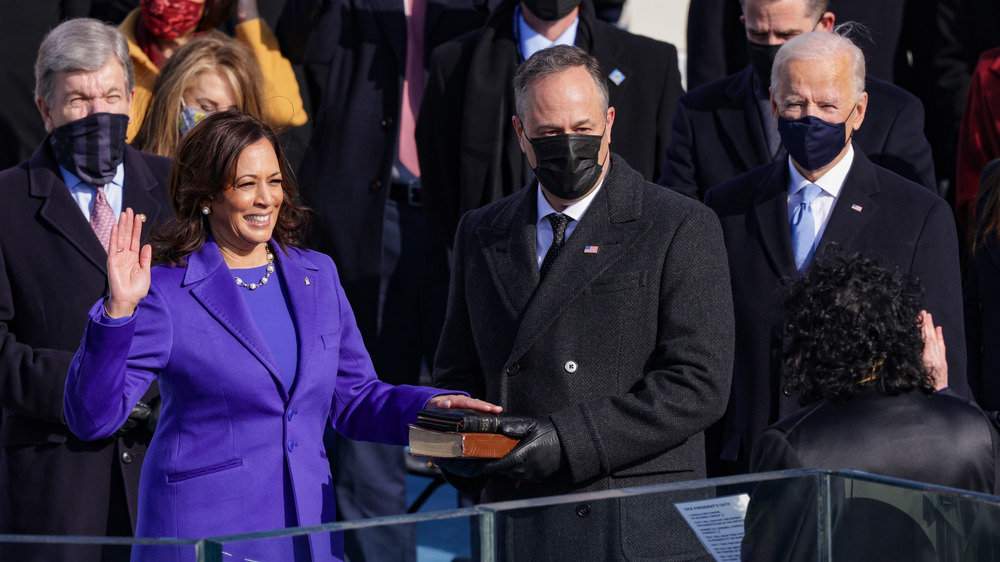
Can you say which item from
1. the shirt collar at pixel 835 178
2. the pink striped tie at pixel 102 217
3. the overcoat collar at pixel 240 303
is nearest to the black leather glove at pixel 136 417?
the pink striped tie at pixel 102 217

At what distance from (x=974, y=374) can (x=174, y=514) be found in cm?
277

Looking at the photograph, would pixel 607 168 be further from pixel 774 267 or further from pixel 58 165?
pixel 58 165

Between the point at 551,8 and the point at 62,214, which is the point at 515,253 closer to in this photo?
the point at 62,214

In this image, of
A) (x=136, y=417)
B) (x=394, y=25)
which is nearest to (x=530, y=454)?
(x=136, y=417)

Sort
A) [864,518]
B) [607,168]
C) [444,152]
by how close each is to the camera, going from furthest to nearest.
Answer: [444,152]
[607,168]
[864,518]

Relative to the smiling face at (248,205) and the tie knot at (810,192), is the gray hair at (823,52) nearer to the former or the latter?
the tie knot at (810,192)

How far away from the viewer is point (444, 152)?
499 centimetres

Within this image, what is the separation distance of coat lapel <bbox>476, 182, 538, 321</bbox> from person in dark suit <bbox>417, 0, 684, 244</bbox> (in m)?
1.55

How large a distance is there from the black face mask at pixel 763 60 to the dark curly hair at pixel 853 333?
1464mm

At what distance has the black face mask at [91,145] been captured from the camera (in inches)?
158

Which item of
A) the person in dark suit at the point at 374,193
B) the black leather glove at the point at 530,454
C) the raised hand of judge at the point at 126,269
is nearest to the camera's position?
the raised hand of judge at the point at 126,269

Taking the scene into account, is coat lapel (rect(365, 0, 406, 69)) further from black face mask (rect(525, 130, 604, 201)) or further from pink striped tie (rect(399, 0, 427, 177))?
black face mask (rect(525, 130, 604, 201))

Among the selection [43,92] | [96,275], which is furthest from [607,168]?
[43,92]

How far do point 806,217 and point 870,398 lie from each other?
115cm
